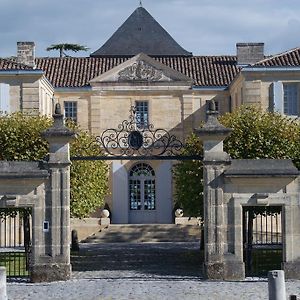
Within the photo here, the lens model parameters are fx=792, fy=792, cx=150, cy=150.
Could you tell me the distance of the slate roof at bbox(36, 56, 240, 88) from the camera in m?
36.8

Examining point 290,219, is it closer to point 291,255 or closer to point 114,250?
point 291,255

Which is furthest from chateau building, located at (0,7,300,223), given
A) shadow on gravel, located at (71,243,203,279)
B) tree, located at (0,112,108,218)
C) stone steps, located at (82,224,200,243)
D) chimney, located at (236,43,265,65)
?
tree, located at (0,112,108,218)

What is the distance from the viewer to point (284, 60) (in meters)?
32.2

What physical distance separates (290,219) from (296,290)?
80.5 inches

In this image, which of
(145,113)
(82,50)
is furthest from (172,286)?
(82,50)

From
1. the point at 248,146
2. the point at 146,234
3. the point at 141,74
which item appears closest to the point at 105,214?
the point at 146,234

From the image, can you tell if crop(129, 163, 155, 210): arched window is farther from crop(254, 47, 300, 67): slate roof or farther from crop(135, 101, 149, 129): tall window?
crop(254, 47, 300, 67): slate roof

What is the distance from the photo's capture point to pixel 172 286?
15.7 metres

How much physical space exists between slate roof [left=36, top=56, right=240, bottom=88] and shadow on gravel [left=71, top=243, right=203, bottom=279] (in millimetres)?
9461

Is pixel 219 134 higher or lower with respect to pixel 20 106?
lower

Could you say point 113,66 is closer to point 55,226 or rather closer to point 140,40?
point 140,40

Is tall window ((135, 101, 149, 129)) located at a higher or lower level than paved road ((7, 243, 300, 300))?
higher

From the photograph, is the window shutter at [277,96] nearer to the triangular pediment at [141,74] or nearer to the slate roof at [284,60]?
the slate roof at [284,60]

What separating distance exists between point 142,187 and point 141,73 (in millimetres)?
5256
